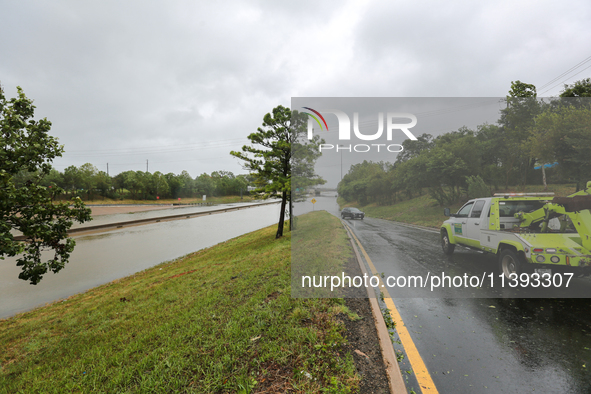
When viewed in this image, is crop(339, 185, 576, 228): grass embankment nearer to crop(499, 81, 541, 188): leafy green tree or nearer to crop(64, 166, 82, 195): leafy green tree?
crop(499, 81, 541, 188): leafy green tree

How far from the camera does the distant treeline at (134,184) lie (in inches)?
2763

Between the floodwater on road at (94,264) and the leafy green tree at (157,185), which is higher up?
the leafy green tree at (157,185)

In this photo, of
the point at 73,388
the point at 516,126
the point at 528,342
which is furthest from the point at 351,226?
the point at 73,388

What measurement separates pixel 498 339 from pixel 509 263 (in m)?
2.41

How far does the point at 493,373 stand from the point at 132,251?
21043mm

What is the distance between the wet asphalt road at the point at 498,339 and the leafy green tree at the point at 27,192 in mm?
6353

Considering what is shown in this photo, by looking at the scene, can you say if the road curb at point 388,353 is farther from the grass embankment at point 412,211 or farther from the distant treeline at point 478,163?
the grass embankment at point 412,211

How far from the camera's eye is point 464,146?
715 cm

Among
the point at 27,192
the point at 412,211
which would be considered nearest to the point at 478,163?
the point at 412,211

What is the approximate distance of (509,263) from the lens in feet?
16.4

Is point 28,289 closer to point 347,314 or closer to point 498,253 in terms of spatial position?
point 347,314

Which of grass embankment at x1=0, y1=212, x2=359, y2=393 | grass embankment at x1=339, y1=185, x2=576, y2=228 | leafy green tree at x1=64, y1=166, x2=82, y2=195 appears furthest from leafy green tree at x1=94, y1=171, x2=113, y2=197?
grass embankment at x1=339, y1=185, x2=576, y2=228

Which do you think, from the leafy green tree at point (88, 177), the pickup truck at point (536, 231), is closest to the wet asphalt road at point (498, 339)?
the pickup truck at point (536, 231)

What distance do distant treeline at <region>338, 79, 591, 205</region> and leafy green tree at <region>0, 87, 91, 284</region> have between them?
6814mm
